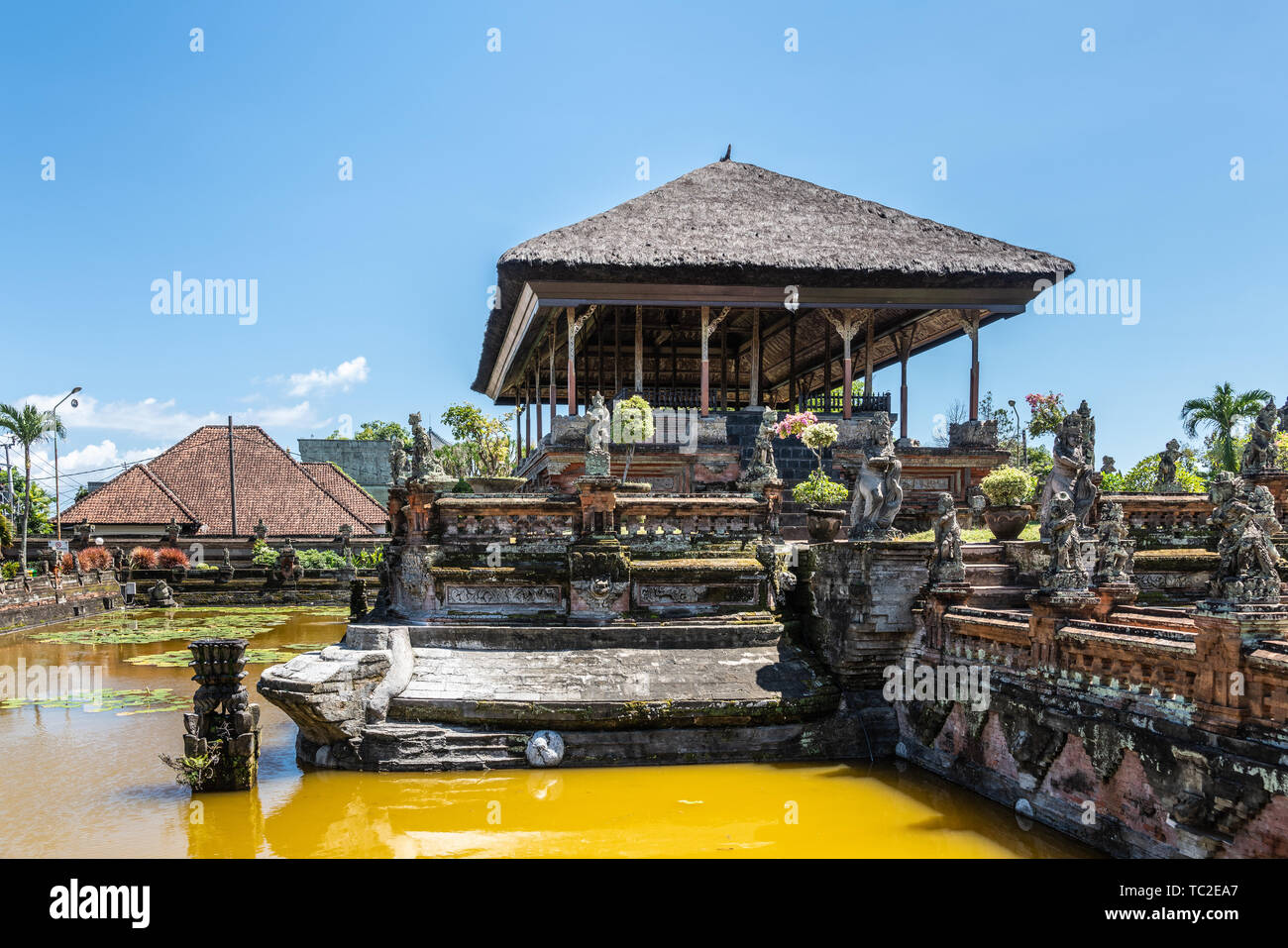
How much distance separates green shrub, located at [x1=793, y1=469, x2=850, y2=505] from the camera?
15664mm

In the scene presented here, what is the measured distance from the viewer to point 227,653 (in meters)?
9.28

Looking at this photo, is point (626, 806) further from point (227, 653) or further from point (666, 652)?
point (227, 653)

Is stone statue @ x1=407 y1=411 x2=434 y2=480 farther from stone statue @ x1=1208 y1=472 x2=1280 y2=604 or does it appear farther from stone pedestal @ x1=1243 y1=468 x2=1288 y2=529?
stone pedestal @ x1=1243 y1=468 x2=1288 y2=529

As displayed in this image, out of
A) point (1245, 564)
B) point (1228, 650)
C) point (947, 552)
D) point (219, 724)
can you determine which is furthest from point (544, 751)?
point (1245, 564)

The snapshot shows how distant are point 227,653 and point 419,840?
10.1 ft

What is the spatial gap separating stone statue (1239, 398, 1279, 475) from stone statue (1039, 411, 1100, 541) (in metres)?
3.07

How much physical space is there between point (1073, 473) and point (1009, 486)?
77.0 inches

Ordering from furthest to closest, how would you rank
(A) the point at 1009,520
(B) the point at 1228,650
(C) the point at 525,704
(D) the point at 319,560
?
(D) the point at 319,560 < (A) the point at 1009,520 < (C) the point at 525,704 < (B) the point at 1228,650

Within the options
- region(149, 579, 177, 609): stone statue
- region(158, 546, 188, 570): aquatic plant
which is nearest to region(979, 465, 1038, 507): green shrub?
region(149, 579, 177, 609): stone statue

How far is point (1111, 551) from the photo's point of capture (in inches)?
402

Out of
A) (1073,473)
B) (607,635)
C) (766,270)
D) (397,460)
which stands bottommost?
(607,635)

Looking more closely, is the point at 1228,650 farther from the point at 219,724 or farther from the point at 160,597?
the point at 160,597


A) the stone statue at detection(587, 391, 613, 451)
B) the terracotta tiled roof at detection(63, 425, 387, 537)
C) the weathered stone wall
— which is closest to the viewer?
the stone statue at detection(587, 391, 613, 451)

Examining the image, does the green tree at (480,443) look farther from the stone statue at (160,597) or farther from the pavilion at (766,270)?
the stone statue at (160,597)
